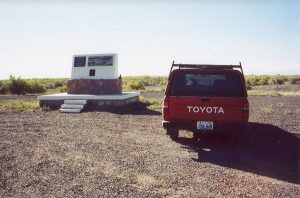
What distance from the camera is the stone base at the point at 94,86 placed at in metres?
18.8

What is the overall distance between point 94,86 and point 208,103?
11.7m

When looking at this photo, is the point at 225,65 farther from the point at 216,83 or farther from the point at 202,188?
the point at 202,188

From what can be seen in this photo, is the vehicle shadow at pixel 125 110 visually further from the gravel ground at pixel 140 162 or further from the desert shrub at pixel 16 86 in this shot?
the desert shrub at pixel 16 86

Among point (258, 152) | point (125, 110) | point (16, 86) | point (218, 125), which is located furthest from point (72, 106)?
point (16, 86)

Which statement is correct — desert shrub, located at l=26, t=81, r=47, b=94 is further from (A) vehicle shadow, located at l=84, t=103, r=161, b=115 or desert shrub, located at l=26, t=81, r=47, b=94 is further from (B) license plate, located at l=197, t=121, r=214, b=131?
(B) license plate, located at l=197, t=121, r=214, b=131

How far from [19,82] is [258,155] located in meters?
27.1

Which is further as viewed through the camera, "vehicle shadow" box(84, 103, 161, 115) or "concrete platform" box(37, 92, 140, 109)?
"concrete platform" box(37, 92, 140, 109)

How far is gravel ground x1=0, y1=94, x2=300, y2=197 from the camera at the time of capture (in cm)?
547

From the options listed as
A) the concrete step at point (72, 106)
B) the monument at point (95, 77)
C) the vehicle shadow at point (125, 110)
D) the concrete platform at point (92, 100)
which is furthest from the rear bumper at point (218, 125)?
the monument at point (95, 77)

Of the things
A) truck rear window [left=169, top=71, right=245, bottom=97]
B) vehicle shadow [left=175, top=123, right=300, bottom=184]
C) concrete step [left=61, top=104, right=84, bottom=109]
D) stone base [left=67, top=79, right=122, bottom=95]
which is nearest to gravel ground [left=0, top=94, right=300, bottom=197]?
vehicle shadow [left=175, top=123, right=300, bottom=184]

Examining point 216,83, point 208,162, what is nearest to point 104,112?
point 216,83

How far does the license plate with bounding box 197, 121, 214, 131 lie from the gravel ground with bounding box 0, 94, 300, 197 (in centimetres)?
57

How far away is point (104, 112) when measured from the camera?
15.6 meters

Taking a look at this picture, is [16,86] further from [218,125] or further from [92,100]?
[218,125]
